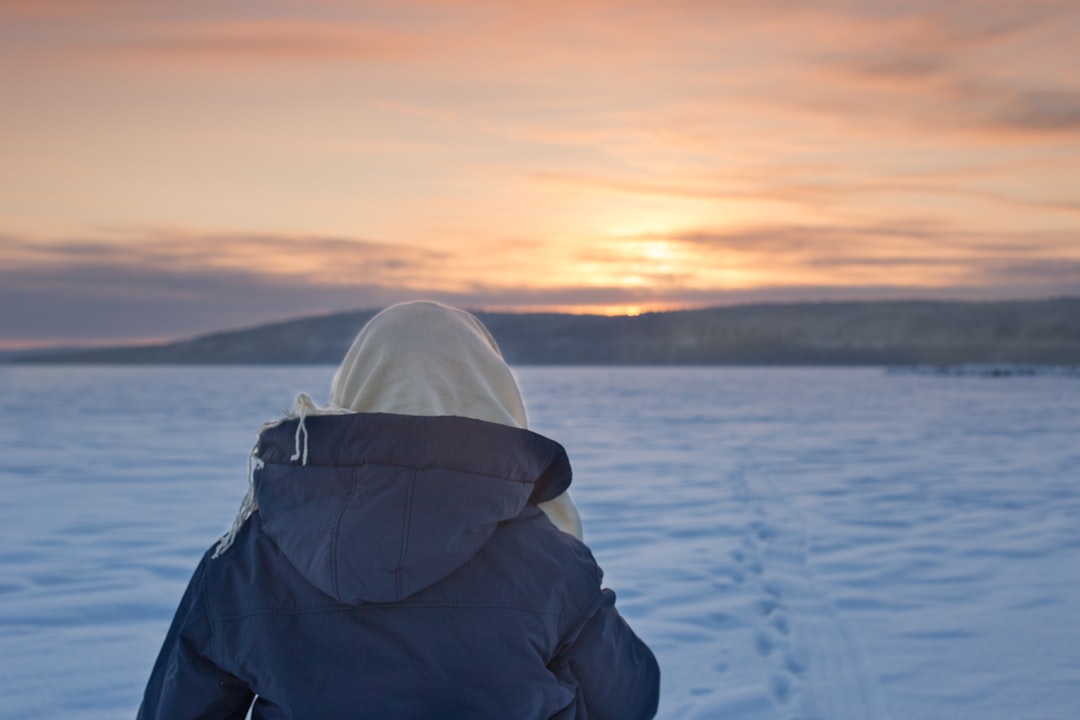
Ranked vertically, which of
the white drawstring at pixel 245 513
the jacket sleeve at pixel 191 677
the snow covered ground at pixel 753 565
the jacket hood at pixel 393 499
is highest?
the jacket hood at pixel 393 499

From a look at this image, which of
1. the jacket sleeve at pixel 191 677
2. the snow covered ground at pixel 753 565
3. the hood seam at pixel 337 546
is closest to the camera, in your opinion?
the hood seam at pixel 337 546

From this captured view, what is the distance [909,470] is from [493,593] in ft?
27.5

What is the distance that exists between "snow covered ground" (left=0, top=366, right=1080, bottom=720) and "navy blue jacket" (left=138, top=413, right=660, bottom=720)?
1.63 metres

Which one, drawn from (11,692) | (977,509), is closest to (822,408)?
(977,509)

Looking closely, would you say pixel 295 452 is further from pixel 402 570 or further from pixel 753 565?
pixel 753 565

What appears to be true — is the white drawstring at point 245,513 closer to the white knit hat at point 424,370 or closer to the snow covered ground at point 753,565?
the white knit hat at point 424,370

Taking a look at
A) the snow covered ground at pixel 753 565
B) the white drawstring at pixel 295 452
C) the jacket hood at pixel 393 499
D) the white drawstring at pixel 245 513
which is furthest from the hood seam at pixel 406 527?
the snow covered ground at pixel 753 565

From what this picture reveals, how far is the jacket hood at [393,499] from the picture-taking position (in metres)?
1.53

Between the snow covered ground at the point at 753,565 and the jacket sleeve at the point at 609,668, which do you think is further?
the snow covered ground at the point at 753,565

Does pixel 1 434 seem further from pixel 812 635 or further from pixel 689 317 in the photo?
pixel 689 317

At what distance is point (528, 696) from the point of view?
168cm

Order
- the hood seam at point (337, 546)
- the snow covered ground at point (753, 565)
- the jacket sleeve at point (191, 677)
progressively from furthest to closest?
1. the snow covered ground at point (753, 565)
2. the jacket sleeve at point (191, 677)
3. the hood seam at point (337, 546)

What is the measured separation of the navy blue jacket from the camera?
1.55 meters

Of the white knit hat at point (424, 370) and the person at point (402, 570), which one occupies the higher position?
the white knit hat at point (424, 370)
